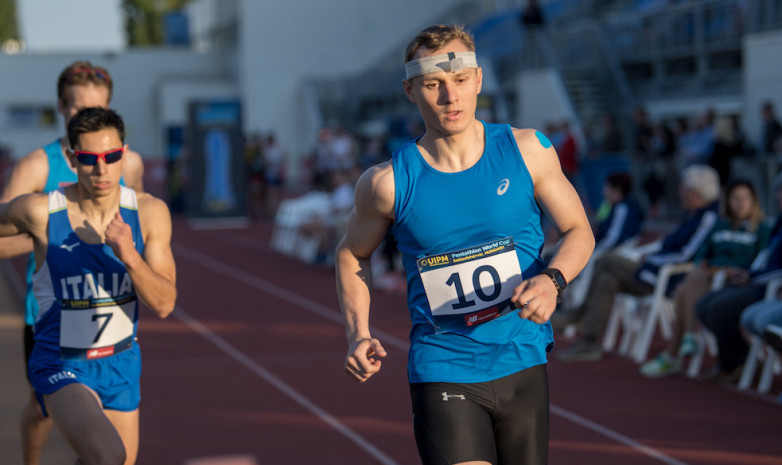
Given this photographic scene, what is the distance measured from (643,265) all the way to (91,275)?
5341mm

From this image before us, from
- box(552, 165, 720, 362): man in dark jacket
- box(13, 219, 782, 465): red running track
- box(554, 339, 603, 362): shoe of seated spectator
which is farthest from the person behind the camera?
box(554, 339, 603, 362): shoe of seated spectator

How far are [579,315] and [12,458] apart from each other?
4870 millimetres

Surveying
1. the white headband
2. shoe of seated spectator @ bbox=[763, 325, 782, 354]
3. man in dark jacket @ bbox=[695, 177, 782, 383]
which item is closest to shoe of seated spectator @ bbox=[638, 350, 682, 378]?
man in dark jacket @ bbox=[695, 177, 782, 383]

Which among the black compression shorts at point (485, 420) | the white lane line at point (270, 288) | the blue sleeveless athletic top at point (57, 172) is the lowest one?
the white lane line at point (270, 288)

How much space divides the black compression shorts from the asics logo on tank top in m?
0.59

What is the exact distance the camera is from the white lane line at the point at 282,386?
20.2ft

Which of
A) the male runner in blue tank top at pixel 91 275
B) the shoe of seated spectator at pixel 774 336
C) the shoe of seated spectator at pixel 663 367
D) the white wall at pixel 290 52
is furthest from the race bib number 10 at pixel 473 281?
the white wall at pixel 290 52

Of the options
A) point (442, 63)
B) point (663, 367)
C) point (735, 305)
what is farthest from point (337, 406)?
point (442, 63)

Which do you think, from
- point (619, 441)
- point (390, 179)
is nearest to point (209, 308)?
point (619, 441)

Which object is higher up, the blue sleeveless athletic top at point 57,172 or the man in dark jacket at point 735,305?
the blue sleeveless athletic top at point 57,172

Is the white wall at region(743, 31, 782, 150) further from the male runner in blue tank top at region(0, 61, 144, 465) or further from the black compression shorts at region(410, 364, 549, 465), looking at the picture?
the black compression shorts at region(410, 364, 549, 465)

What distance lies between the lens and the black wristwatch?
3.14 metres

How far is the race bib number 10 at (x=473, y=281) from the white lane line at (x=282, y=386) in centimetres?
271

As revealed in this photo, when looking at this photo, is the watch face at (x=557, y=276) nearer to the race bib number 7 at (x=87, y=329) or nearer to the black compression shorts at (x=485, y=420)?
the black compression shorts at (x=485, y=420)
